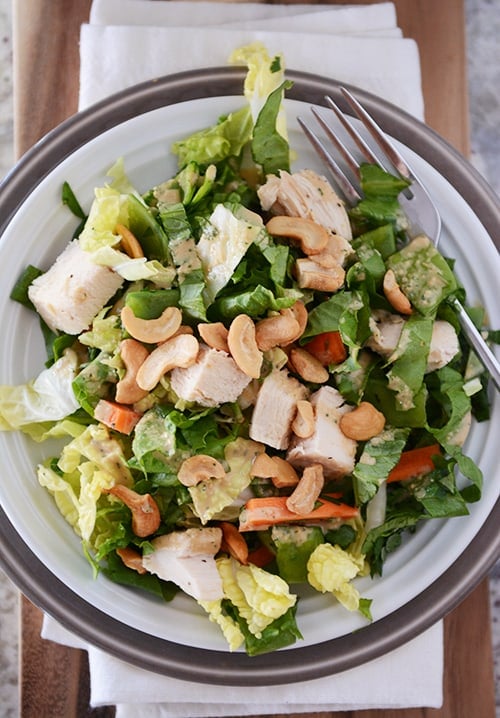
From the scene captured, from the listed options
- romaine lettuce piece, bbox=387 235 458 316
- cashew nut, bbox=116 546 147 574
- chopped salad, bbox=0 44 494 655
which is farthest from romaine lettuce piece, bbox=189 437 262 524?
romaine lettuce piece, bbox=387 235 458 316

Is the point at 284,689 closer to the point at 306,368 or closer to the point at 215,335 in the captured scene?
the point at 306,368

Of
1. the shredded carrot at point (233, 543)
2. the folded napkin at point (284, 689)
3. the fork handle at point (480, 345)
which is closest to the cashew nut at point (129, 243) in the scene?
the shredded carrot at point (233, 543)

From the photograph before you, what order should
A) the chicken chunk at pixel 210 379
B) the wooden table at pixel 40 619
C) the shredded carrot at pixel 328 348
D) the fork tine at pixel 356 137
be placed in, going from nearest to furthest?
the chicken chunk at pixel 210 379
the shredded carrot at pixel 328 348
the fork tine at pixel 356 137
the wooden table at pixel 40 619

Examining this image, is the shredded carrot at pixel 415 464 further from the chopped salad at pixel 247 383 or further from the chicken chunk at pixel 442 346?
the chicken chunk at pixel 442 346

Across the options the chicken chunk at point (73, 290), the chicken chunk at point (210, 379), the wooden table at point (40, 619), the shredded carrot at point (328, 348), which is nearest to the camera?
the chicken chunk at point (210, 379)

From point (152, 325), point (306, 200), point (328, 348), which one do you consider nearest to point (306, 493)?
point (328, 348)

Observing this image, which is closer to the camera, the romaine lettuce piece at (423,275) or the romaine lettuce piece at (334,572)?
the romaine lettuce piece at (334,572)

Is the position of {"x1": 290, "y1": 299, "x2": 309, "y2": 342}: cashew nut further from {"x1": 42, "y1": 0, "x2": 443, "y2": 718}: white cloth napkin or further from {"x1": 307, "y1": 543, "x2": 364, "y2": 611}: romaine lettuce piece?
{"x1": 42, "y1": 0, "x2": 443, "y2": 718}: white cloth napkin
